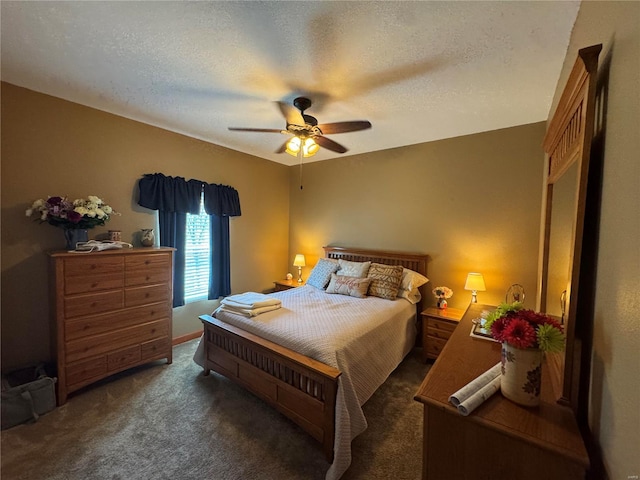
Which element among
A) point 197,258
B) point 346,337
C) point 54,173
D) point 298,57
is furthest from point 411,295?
point 54,173

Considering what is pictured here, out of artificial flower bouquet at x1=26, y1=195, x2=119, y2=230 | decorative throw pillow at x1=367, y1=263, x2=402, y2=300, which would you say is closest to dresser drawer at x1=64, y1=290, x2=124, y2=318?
artificial flower bouquet at x1=26, y1=195, x2=119, y2=230

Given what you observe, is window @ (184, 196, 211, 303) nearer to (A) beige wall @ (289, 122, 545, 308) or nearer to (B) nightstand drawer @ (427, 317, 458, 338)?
(A) beige wall @ (289, 122, 545, 308)

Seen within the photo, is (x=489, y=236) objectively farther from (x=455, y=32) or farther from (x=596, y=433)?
(x=596, y=433)

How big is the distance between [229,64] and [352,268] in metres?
2.50

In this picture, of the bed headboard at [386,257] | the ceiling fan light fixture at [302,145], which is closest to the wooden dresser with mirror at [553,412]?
the ceiling fan light fixture at [302,145]

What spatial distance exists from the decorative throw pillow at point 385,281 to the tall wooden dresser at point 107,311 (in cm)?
229

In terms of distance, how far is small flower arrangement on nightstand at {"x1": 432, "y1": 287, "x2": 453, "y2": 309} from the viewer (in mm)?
3021

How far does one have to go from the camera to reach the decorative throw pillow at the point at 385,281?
303cm

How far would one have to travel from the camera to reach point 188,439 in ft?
6.06

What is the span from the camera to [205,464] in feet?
5.44

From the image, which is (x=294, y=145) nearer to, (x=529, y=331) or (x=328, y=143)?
(x=328, y=143)

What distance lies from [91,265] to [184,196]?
1.28 metres

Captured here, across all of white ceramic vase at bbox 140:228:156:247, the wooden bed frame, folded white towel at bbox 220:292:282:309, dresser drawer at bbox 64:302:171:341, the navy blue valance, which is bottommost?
the wooden bed frame

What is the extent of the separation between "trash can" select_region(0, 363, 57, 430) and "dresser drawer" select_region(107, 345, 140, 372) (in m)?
0.37
